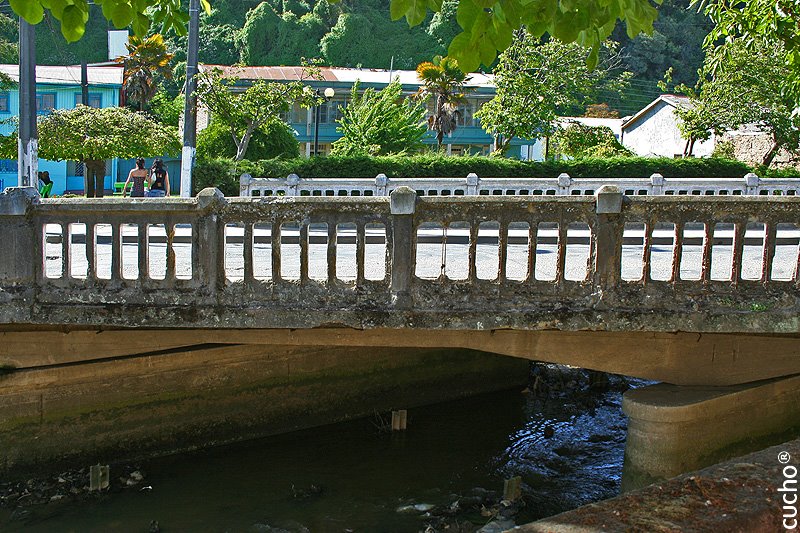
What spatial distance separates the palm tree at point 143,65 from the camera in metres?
38.4

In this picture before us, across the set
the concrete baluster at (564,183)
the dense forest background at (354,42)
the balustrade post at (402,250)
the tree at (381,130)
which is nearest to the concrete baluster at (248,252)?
the balustrade post at (402,250)

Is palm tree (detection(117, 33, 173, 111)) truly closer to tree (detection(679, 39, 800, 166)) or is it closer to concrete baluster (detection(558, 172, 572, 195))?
tree (detection(679, 39, 800, 166))

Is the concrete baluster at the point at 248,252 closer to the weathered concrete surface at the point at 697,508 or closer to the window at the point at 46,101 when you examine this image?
the weathered concrete surface at the point at 697,508

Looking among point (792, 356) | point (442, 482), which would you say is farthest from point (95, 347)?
point (792, 356)

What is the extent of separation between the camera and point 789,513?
326cm

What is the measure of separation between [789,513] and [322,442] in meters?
7.98

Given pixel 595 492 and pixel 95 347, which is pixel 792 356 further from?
pixel 95 347

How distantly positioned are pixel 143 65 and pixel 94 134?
13962mm

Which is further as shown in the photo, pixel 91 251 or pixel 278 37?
pixel 278 37

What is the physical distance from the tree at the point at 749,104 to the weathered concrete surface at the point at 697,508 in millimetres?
28436

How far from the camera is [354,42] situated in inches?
2554

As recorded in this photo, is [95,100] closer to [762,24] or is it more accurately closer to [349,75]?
[349,75]

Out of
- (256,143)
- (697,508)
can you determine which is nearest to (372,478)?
(697,508)

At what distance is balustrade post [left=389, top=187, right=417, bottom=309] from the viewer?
7.40 metres
